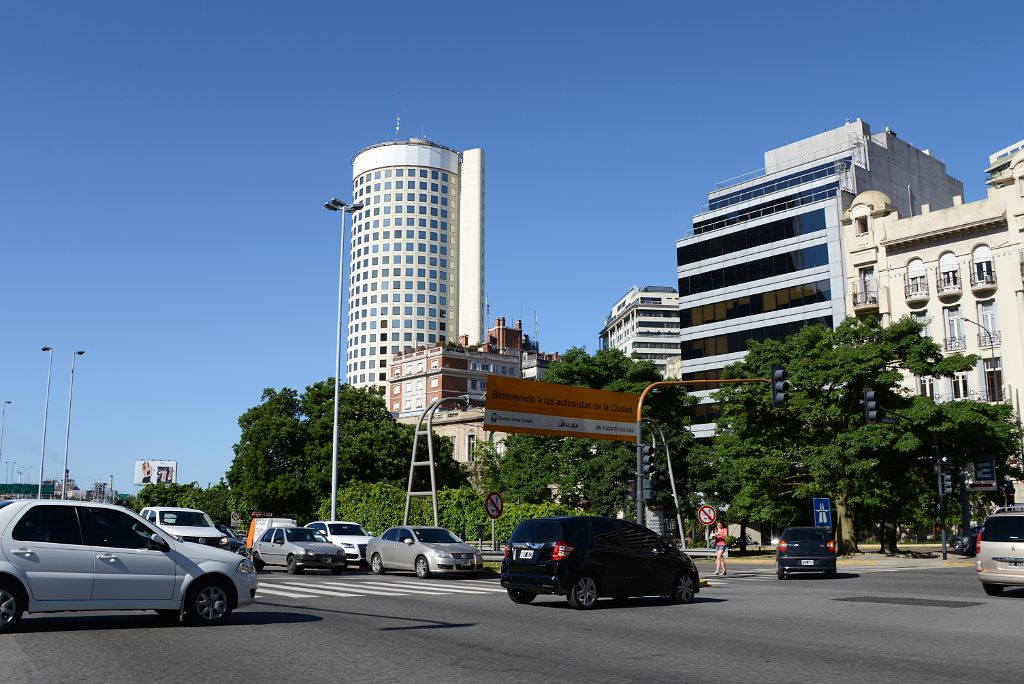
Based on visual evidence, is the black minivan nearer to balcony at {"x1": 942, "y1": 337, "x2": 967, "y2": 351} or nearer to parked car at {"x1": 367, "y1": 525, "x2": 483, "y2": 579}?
parked car at {"x1": 367, "y1": 525, "x2": 483, "y2": 579}

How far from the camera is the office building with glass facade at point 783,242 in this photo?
66.9 m

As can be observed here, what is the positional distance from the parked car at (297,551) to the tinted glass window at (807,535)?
1392 cm

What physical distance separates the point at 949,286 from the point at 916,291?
2.21 metres

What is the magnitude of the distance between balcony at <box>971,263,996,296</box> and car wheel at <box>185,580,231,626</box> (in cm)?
5556

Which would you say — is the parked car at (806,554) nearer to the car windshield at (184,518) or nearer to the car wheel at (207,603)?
the car windshield at (184,518)

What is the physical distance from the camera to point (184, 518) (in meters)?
27.7

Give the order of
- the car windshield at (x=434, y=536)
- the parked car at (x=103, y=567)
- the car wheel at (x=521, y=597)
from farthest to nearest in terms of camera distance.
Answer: the car windshield at (x=434, y=536) → the car wheel at (x=521, y=597) → the parked car at (x=103, y=567)

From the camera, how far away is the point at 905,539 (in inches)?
2923

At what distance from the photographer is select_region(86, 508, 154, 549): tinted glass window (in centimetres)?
1175

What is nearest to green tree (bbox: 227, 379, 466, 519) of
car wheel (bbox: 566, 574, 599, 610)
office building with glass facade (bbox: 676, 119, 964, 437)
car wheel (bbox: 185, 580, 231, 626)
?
office building with glass facade (bbox: 676, 119, 964, 437)

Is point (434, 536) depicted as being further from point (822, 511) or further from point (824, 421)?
point (824, 421)

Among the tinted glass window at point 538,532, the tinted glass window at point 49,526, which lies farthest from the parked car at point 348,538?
the tinted glass window at point 49,526

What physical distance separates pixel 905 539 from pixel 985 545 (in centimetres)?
6056

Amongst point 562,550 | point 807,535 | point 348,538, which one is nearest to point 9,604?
point 562,550
